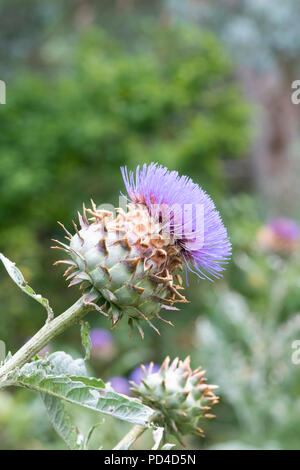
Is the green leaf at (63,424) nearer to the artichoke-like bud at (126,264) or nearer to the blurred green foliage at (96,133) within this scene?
the artichoke-like bud at (126,264)

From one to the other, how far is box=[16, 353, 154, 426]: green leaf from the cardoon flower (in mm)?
145

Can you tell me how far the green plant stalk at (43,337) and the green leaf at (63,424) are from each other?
11 centimetres

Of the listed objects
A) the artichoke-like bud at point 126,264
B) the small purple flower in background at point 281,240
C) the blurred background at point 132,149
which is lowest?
the artichoke-like bud at point 126,264

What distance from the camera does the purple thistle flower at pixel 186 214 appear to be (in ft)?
2.94

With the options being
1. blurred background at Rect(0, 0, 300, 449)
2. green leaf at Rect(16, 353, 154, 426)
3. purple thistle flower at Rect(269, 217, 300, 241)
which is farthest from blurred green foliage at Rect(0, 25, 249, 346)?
green leaf at Rect(16, 353, 154, 426)

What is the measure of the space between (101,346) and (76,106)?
2.06 metres

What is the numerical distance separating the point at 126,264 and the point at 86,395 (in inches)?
8.7

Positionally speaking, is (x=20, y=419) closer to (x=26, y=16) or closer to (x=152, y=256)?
(x=152, y=256)

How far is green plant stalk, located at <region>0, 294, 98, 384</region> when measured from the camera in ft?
2.52

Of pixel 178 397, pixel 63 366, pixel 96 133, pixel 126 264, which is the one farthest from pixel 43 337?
pixel 96 133

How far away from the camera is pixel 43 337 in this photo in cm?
80

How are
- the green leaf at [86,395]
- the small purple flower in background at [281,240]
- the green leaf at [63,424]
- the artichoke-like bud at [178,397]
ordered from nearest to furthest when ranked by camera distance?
the green leaf at [86,395] < the green leaf at [63,424] < the artichoke-like bud at [178,397] < the small purple flower in background at [281,240]

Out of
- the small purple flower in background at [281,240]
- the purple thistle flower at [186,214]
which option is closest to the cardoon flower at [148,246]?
the purple thistle flower at [186,214]

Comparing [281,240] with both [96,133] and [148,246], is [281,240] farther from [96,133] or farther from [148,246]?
[148,246]
